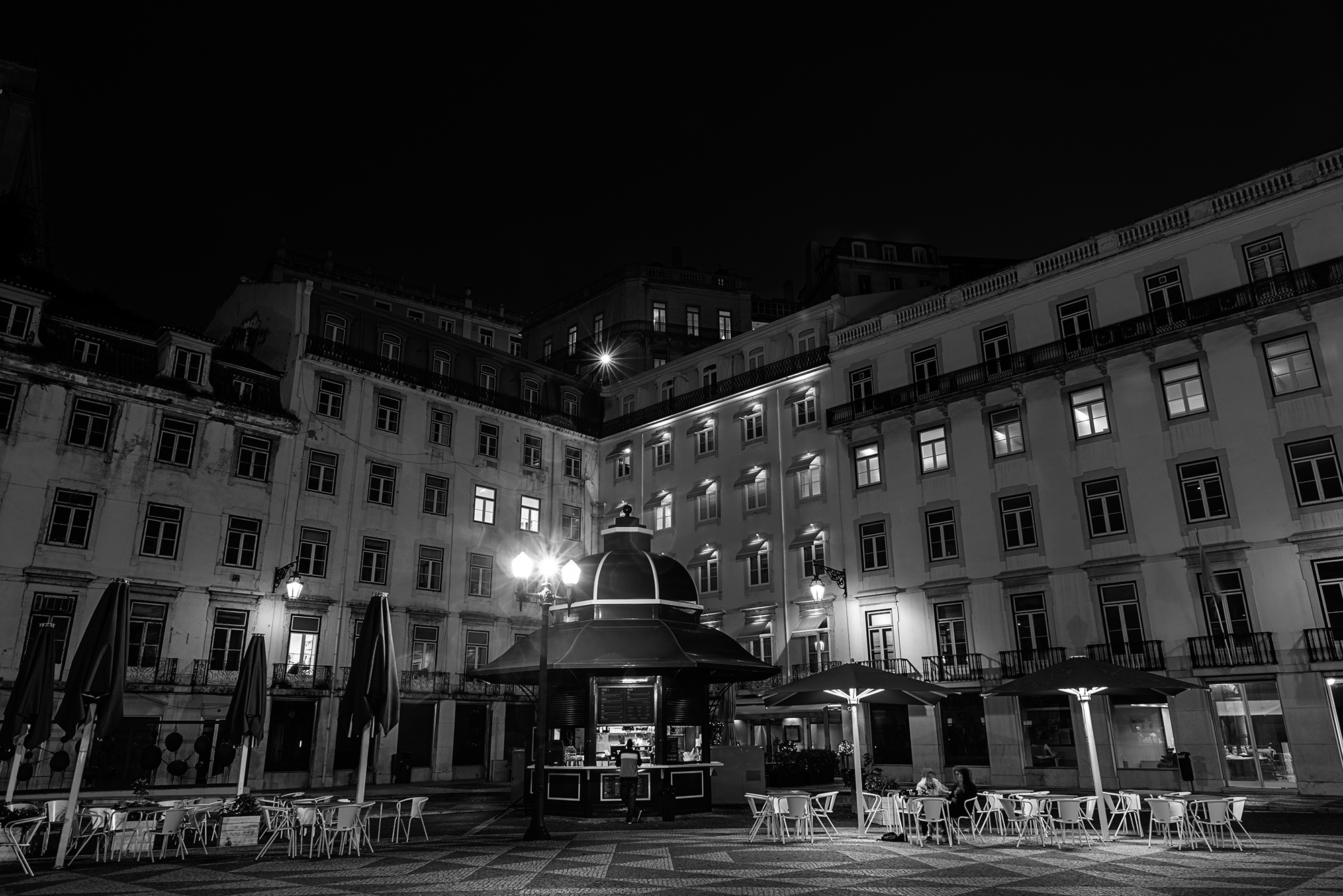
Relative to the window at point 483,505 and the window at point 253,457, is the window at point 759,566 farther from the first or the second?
the window at point 253,457

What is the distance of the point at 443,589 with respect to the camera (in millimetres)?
39219

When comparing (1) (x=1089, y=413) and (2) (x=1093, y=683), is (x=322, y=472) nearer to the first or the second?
(1) (x=1089, y=413)

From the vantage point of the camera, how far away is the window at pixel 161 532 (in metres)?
31.6

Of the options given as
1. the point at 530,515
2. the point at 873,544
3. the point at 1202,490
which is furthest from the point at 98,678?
the point at 1202,490

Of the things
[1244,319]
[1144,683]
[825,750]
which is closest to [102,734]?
[1144,683]

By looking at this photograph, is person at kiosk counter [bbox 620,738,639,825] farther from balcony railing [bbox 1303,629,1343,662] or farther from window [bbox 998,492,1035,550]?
balcony railing [bbox 1303,629,1343,662]

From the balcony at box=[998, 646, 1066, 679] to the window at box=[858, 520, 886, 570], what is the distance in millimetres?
6001

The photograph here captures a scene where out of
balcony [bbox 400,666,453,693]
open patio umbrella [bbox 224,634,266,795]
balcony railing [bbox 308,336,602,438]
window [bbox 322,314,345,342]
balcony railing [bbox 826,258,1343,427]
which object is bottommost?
open patio umbrella [bbox 224,634,266,795]

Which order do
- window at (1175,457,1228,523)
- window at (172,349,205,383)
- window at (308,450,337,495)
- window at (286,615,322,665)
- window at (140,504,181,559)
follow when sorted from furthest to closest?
window at (308,450,337,495), window at (286,615,322,665), window at (172,349,205,383), window at (140,504,181,559), window at (1175,457,1228,523)

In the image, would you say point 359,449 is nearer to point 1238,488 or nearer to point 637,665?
point 637,665

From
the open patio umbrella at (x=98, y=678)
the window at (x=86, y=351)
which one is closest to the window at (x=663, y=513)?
the window at (x=86, y=351)

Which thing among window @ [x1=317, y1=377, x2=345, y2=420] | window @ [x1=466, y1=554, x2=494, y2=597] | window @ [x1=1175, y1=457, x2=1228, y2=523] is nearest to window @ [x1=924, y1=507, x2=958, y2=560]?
window @ [x1=1175, y1=457, x2=1228, y2=523]

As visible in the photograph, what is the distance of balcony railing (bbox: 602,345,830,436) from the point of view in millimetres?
39938

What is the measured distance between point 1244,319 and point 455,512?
31150 millimetres
